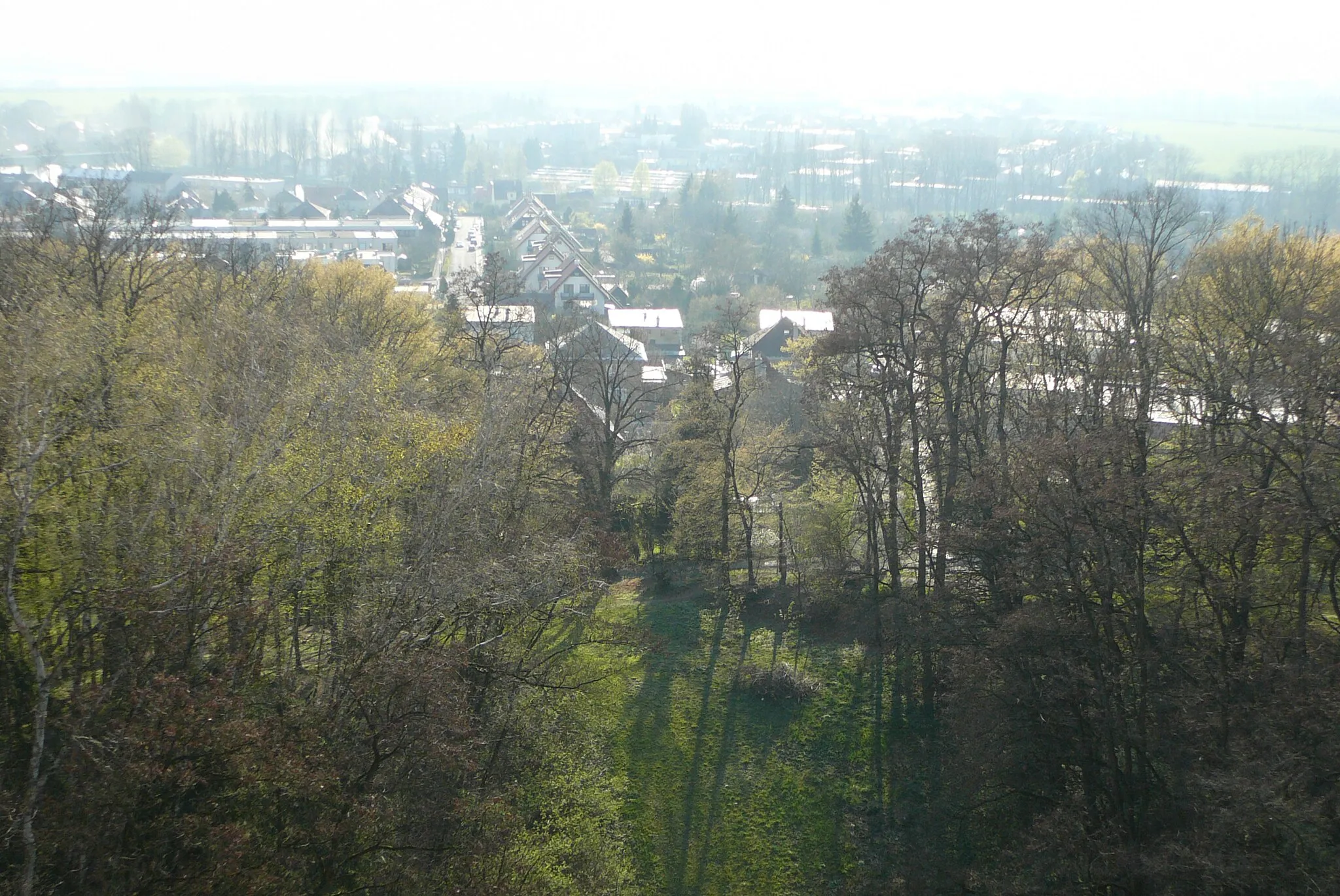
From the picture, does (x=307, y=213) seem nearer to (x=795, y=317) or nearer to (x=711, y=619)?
(x=795, y=317)

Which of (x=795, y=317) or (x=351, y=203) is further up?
(x=351, y=203)

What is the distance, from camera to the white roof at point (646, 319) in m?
47.9

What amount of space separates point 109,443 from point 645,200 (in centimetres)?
9080

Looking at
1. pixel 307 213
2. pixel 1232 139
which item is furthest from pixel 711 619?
pixel 1232 139

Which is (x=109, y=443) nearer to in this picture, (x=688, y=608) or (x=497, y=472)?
(x=497, y=472)

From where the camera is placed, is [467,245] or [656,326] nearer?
[656,326]

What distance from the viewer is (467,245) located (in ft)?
246

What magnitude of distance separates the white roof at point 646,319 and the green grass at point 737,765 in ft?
99.2

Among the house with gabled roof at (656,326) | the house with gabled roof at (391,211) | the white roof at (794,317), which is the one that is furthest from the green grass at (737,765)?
the house with gabled roof at (391,211)

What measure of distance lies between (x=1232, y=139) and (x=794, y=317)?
90.6 meters

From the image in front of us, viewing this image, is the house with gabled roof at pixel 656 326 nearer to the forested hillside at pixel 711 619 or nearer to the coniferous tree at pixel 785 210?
the coniferous tree at pixel 785 210

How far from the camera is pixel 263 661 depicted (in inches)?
432

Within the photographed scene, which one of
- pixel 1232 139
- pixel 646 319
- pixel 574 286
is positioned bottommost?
pixel 646 319

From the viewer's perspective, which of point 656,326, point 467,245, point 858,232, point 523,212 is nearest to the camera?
point 656,326
